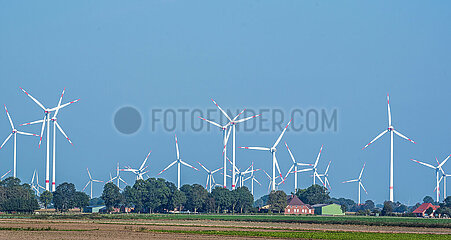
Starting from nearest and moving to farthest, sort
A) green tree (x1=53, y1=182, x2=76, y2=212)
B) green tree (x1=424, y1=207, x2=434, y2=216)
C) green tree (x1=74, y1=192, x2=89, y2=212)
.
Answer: green tree (x1=53, y1=182, x2=76, y2=212), green tree (x1=74, y1=192, x2=89, y2=212), green tree (x1=424, y1=207, x2=434, y2=216)

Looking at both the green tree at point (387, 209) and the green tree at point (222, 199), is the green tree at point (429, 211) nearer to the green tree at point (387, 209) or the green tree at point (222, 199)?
the green tree at point (387, 209)

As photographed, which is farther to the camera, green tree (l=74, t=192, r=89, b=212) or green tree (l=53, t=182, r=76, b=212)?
green tree (l=74, t=192, r=89, b=212)

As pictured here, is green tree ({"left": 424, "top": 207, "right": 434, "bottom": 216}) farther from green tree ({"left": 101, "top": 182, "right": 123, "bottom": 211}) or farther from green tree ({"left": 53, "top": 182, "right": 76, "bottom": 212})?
green tree ({"left": 53, "top": 182, "right": 76, "bottom": 212})

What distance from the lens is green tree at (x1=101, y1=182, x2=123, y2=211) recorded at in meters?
190

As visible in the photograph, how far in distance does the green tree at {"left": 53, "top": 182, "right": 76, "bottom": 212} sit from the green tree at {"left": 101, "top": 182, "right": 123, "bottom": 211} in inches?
315

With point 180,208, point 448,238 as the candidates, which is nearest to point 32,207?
point 180,208

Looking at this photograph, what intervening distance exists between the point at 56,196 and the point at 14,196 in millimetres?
10365

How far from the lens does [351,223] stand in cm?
11406

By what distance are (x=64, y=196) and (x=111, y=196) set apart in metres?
11.5

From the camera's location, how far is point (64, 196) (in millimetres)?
187125

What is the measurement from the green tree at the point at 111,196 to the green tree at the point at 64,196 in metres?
8.01

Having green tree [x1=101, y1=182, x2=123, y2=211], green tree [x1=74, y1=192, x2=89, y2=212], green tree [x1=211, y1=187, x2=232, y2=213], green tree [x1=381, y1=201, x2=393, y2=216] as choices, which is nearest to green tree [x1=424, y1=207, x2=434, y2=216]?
green tree [x1=381, y1=201, x2=393, y2=216]

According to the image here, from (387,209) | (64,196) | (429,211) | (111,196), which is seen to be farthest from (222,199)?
(429,211)

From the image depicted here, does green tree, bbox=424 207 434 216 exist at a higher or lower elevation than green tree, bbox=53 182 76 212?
lower
